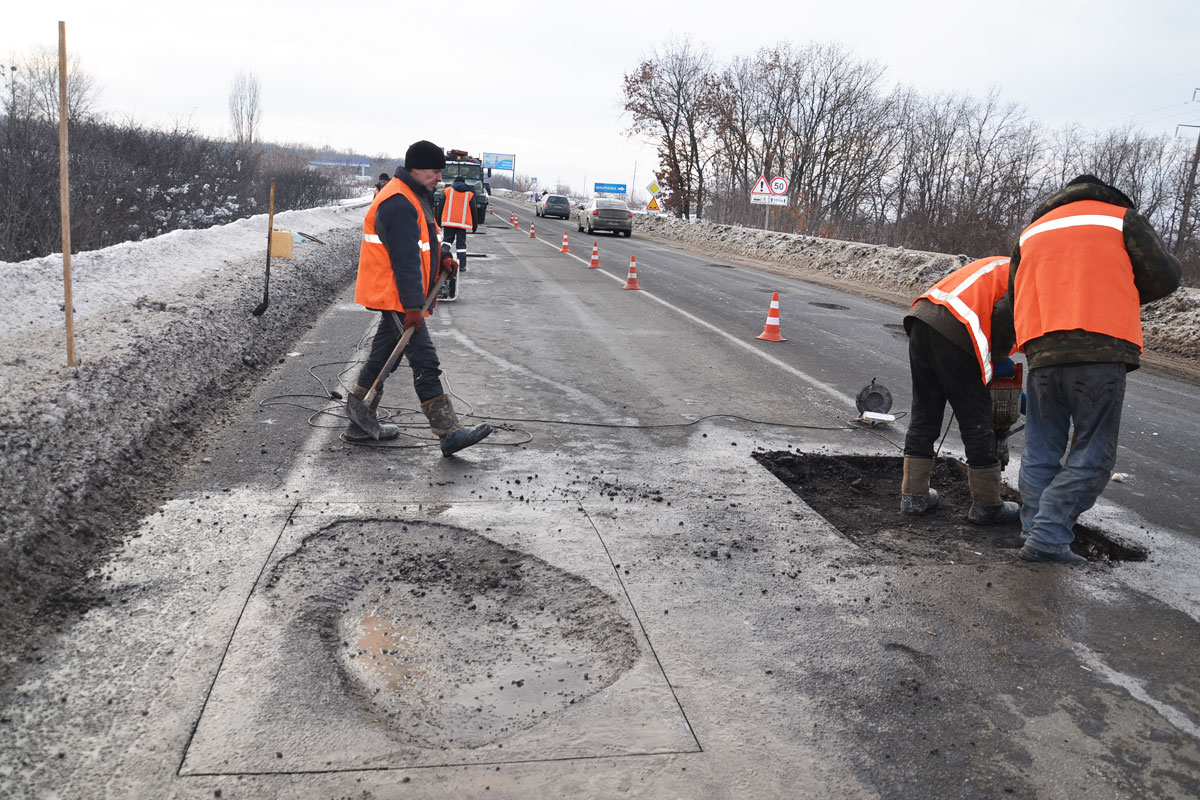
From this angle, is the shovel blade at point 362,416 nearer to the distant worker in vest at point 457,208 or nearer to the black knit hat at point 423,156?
the black knit hat at point 423,156

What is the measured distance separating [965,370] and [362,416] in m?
3.72

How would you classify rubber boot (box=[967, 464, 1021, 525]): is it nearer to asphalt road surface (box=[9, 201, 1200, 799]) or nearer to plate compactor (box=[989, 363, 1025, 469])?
plate compactor (box=[989, 363, 1025, 469])

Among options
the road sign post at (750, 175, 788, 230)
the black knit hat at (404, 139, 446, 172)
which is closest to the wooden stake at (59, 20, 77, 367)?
the black knit hat at (404, 139, 446, 172)

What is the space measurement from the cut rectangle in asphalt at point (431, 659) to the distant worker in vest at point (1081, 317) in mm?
2316

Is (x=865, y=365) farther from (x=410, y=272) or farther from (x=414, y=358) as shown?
(x=410, y=272)

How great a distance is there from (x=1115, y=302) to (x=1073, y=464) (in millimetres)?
799

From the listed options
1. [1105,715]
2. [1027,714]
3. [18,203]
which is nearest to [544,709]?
→ [1027,714]

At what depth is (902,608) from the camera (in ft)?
12.4

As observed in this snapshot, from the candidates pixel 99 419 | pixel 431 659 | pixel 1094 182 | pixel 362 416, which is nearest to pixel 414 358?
pixel 362 416

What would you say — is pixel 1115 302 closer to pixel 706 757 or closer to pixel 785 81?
pixel 706 757

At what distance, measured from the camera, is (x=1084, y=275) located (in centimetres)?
411

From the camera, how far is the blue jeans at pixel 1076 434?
4152 mm

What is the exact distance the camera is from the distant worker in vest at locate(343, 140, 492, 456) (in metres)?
5.65

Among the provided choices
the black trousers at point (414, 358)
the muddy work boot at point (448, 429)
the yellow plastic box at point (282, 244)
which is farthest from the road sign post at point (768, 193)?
the muddy work boot at point (448, 429)
